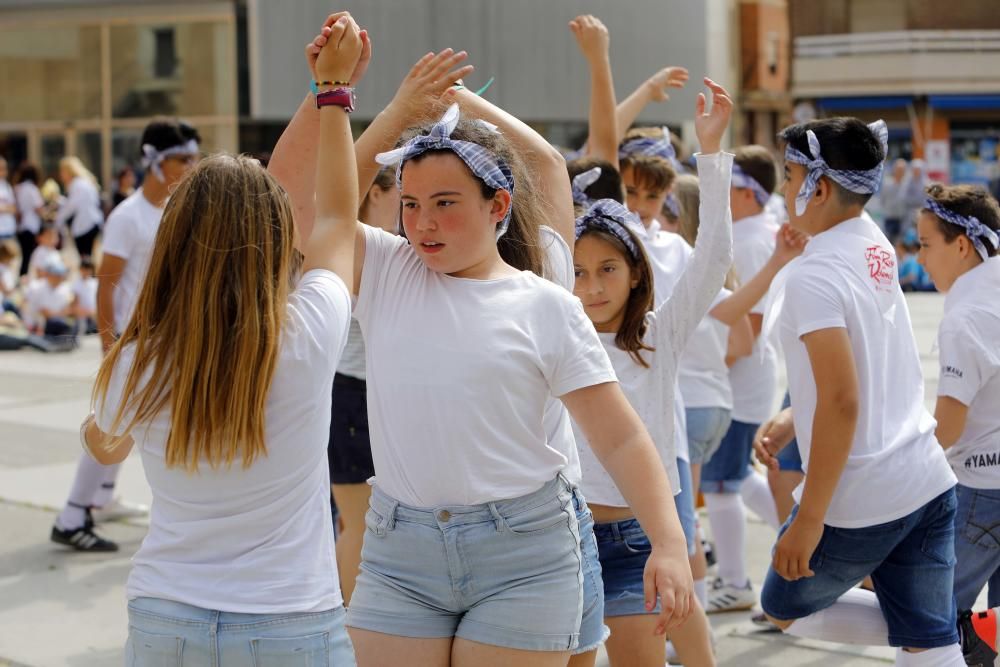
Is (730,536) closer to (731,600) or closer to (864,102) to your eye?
(731,600)

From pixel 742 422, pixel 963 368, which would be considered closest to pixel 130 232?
pixel 742 422

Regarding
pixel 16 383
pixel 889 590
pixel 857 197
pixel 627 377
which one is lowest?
pixel 16 383

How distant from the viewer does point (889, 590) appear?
3643 mm

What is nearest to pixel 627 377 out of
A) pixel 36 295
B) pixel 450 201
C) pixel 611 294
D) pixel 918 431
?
pixel 611 294

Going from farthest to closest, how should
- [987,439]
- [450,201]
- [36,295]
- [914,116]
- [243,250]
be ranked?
[914,116] → [36,295] → [987,439] → [450,201] → [243,250]

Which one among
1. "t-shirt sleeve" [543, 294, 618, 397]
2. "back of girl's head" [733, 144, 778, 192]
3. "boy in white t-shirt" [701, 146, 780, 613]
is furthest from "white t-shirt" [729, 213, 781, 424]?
"t-shirt sleeve" [543, 294, 618, 397]

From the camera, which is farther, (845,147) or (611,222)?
(611,222)

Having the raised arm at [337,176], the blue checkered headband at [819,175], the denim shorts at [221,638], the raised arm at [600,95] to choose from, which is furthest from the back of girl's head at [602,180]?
the denim shorts at [221,638]

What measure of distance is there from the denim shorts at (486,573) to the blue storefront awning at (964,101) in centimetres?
3508

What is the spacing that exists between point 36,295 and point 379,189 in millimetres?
10075

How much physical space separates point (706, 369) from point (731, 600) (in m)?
1.06

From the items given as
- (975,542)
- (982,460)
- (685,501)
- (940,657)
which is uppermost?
(982,460)

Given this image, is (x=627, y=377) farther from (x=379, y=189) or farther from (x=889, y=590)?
(x=379, y=189)

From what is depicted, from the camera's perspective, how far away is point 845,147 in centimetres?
363
